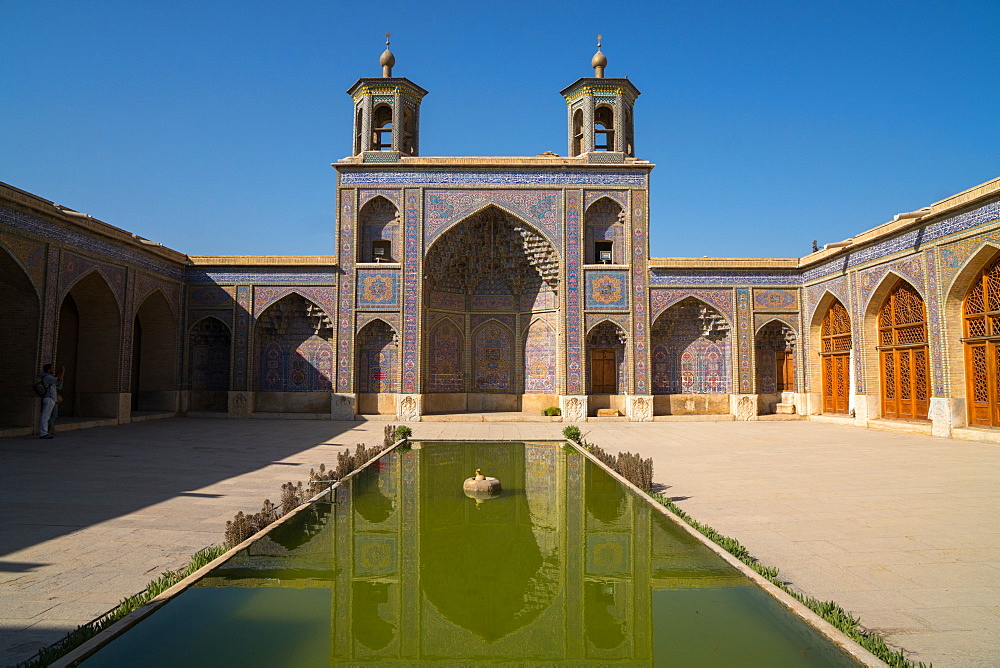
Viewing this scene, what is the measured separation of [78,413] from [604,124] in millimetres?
14487

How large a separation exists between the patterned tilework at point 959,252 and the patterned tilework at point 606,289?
649cm

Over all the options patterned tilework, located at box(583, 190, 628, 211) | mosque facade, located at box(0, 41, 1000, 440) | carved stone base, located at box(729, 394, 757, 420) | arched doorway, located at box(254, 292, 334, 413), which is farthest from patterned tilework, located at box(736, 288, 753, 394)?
arched doorway, located at box(254, 292, 334, 413)

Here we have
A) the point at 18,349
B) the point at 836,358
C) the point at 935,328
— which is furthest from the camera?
the point at 836,358

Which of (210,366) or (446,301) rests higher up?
(446,301)

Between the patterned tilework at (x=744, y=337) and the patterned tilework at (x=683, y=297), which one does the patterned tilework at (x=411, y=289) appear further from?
the patterned tilework at (x=744, y=337)

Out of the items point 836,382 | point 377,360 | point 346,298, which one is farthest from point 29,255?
point 836,382

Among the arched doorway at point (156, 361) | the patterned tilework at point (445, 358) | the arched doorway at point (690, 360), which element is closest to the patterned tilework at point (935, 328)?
the arched doorway at point (690, 360)

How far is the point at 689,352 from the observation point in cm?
1580

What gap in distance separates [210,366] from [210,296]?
1.90 meters

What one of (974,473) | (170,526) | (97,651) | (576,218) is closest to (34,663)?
(97,651)

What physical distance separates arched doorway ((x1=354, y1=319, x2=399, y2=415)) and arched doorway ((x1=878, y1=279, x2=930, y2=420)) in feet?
36.1

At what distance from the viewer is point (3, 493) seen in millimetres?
5516

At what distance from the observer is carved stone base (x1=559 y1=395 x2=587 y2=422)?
Result: 1478cm

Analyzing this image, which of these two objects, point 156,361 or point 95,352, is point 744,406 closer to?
point 156,361
